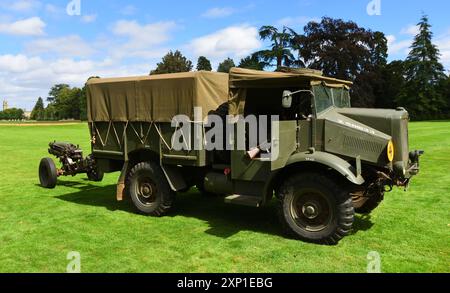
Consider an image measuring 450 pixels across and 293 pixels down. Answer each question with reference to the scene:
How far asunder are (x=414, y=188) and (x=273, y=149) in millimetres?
6133

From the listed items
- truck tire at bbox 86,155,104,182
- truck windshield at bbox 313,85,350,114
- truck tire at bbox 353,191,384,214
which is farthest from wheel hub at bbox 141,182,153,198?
truck tire at bbox 353,191,384,214

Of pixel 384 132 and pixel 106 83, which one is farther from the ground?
pixel 106 83

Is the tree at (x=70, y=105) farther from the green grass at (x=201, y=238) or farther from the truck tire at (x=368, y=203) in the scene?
the truck tire at (x=368, y=203)

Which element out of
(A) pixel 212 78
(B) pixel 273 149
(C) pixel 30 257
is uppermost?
(A) pixel 212 78

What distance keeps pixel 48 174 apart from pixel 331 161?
878 cm

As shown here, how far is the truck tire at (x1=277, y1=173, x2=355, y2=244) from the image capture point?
7223 millimetres

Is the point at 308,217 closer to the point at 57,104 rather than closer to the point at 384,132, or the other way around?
the point at 384,132

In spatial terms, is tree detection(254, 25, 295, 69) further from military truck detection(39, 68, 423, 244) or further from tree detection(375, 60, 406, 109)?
military truck detection(39, 68, 423, 244)

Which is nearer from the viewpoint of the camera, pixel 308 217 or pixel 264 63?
pixel 308 217

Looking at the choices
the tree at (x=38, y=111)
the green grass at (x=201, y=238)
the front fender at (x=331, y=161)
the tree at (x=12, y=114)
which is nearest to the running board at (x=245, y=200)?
the green grass at (x=201, y=238)

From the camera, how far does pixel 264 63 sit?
5772cm

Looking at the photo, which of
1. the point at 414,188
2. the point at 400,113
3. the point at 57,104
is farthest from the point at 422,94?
the point at 57,104

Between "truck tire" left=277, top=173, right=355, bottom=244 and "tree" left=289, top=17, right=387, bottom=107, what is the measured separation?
2125 inches

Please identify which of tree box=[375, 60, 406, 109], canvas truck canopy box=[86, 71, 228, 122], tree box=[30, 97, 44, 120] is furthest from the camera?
tree box=[30, 97, 44, 120]
